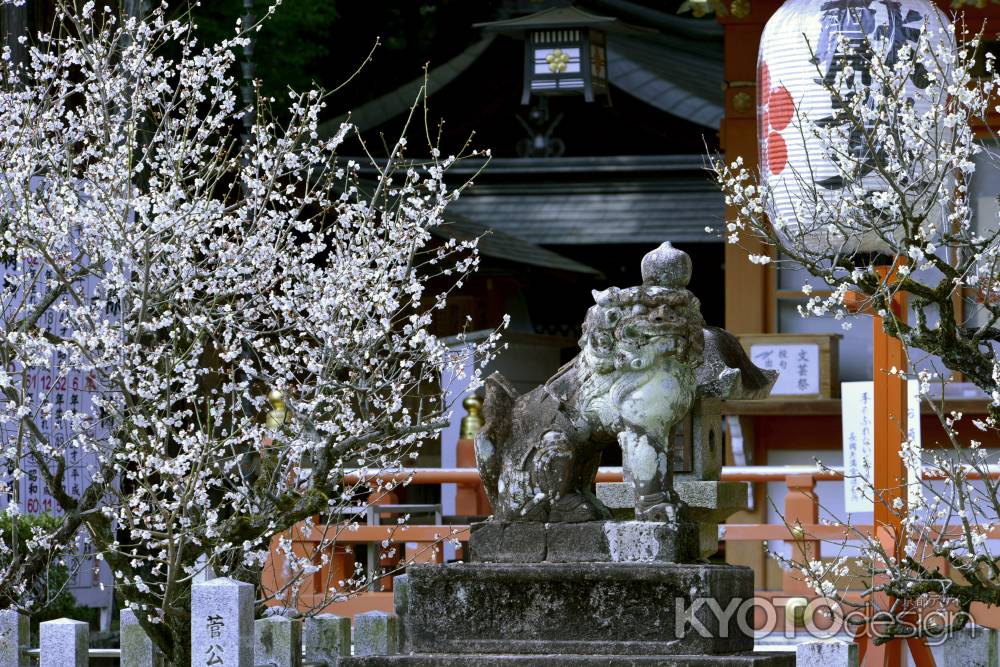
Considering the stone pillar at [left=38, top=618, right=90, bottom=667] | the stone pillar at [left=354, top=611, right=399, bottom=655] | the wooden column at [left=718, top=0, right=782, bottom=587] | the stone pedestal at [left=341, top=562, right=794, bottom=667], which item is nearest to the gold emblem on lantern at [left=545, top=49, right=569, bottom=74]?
the wooden column at [left=718, top=0, right=782, bottom=587]

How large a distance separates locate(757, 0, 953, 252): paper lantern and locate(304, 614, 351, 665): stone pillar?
108 inches

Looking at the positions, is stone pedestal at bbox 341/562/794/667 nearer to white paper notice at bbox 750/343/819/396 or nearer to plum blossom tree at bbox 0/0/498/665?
plum blossom tree at bbox 0/0/498/665

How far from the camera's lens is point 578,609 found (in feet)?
19.7

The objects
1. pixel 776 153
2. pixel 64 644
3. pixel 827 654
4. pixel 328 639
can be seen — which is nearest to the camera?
pixel 827 654

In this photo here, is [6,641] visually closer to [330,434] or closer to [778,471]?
[330,434]

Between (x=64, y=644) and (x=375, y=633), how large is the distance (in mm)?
1408

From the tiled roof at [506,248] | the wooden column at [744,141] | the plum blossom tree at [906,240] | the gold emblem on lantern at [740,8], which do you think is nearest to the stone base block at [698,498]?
the plum blossom tree at [906,240]

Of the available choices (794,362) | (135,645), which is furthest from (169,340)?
(794,362)

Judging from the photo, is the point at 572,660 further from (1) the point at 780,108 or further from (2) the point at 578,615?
(1) the point at 780,108

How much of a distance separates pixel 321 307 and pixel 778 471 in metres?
3.47

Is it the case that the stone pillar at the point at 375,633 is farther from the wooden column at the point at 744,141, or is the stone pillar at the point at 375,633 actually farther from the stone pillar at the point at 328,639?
the wooden column at the point at 744,141

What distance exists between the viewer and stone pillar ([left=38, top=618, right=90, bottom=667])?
7312 millimetres

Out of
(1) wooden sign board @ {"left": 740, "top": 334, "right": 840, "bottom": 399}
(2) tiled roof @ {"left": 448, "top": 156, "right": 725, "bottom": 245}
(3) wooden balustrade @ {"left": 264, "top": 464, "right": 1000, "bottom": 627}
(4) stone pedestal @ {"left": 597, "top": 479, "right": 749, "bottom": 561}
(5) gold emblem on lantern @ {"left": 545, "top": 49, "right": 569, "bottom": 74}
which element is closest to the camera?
(4) stone pedestal @ {"left": 597, "top": 479, "right": 749, "bottom": 561}

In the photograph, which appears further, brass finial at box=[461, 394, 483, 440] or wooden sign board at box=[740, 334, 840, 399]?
brass finial at box=[461, 394, 483, 440]
